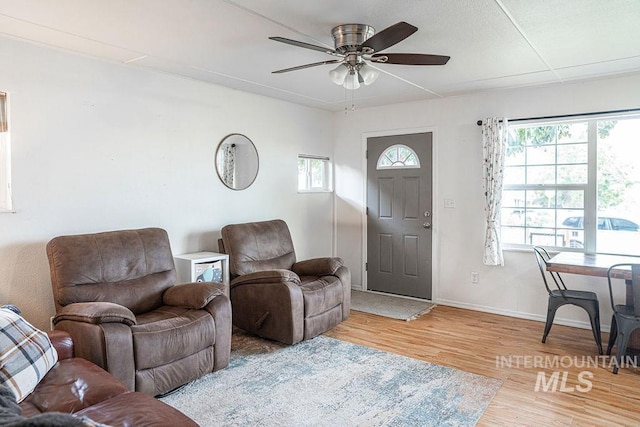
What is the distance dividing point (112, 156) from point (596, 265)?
4053 millimetres

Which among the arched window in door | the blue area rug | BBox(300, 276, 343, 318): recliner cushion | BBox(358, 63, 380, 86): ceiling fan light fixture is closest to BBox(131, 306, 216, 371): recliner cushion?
the blue area rug

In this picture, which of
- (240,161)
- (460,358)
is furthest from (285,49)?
(460,358)

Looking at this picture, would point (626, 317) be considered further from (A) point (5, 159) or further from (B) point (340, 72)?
(A) point (5, 159)

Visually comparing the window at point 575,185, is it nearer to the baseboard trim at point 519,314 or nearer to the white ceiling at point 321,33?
the white ceiling at point 321,33

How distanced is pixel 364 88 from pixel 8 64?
3.04 meters

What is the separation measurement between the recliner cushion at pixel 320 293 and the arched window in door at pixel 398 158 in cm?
190

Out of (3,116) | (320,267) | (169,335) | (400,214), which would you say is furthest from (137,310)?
(400,214)

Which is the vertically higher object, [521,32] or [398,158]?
[521,32]

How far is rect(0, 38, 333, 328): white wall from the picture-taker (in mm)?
2945

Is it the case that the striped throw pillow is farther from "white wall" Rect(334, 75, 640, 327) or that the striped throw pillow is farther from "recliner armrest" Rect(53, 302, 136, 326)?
"white wall" Rect(334, 75, 640, 327)

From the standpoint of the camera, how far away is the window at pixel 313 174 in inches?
212

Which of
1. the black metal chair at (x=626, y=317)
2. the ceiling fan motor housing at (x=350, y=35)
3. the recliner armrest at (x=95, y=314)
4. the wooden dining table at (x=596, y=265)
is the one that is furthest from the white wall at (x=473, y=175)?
the recliner armrest at (x=95, y=314)

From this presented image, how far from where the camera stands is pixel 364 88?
172 inches

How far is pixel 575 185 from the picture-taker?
4.15 m
